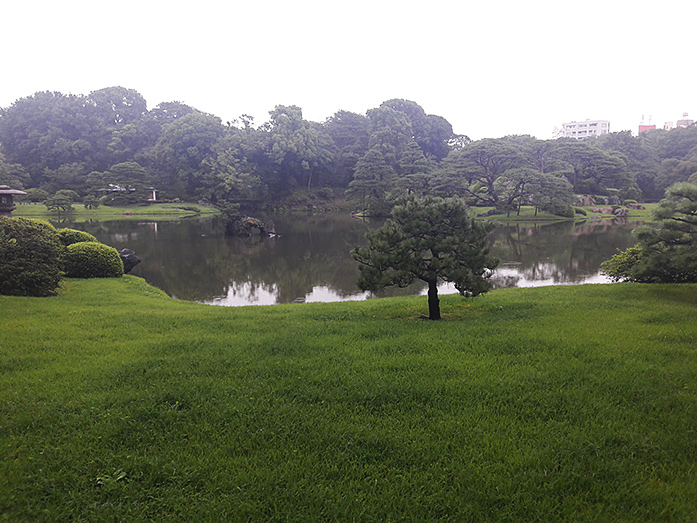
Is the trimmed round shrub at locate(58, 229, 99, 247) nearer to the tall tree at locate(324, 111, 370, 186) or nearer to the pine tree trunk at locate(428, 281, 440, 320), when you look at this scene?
the pine tree trunk at locate(428, 281, 440, 320)

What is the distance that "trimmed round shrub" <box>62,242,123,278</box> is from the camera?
11.9 metres

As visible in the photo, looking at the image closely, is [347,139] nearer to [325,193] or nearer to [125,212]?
[325,193]

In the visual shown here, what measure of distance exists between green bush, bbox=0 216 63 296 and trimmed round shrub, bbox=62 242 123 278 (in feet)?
7.82

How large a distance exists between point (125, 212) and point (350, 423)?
139 feet

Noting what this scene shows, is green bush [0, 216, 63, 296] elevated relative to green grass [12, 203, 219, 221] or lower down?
lower down

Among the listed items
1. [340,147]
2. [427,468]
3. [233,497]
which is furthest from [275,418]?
[340,147]

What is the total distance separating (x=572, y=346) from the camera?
5250 mm

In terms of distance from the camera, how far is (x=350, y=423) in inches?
138

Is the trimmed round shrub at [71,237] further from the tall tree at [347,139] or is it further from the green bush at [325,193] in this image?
the tall tree at [347,139]

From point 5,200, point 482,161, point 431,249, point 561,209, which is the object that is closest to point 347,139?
point 482,161

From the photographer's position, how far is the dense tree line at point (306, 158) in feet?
140

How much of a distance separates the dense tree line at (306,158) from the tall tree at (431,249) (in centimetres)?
2975

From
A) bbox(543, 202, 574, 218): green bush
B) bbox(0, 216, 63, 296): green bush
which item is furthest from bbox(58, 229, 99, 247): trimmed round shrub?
bbox(543, 202, 574, 218): green bush

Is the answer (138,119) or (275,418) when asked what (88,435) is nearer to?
(275,418)
